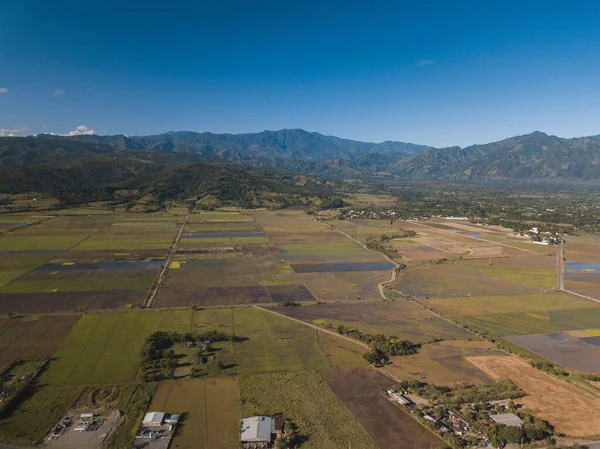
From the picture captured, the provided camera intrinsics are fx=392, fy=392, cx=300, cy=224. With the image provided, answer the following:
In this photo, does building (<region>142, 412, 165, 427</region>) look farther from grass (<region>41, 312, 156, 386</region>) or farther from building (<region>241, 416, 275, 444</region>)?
grass (<region>41, 312, 156, 386</region>)

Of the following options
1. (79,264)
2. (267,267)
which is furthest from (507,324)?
(79,264)

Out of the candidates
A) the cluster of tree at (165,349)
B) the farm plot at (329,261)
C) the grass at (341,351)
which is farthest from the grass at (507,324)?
the cluster of tree at (165,349)

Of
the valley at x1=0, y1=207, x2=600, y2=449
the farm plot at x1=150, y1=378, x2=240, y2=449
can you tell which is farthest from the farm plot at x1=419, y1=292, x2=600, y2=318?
the farm plot at x1=150, y1=378, x2=240, y2=449

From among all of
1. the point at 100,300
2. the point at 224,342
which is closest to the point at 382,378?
the point at 224,342

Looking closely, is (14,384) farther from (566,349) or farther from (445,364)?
(566,349)

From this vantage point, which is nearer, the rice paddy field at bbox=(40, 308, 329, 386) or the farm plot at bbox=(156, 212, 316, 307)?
the rice paddy field at bbox=(40, 308, 329, 386)

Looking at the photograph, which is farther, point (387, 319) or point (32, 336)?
point (387, 319)

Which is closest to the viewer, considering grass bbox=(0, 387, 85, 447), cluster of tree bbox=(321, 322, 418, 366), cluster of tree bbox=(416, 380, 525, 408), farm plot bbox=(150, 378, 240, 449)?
grass bbox=(0, 387, 85, 447)
